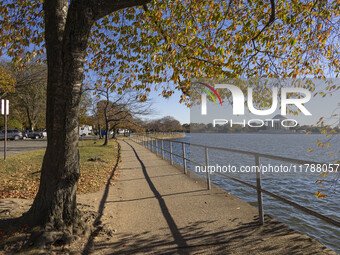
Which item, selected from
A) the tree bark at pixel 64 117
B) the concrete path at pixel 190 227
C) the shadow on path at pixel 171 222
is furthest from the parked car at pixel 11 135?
the tree bark at pixel 64 117

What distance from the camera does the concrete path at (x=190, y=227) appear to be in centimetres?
324

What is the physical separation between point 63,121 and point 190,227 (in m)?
2.49

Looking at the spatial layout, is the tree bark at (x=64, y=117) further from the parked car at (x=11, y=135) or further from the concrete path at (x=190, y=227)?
the parked car at (x=11, y=135)

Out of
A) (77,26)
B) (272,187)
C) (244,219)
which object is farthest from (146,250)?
(272,187)

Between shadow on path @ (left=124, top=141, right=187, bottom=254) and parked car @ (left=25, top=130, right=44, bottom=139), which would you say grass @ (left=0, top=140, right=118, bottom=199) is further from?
parked car @ (left=25, top=130, right=44, bottom=139)

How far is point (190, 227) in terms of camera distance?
3.93 m

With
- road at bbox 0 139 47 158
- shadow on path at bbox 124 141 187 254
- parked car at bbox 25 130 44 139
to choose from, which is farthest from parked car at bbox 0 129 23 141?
shadow on path at bbox 124 141 187 254

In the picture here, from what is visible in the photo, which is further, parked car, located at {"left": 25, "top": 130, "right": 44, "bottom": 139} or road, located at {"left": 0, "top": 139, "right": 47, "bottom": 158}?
parked car, located at {"left": 25, "top": 130, "right": 44, "bottom": 139}

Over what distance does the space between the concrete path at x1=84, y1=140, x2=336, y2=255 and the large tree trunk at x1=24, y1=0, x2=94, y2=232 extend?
80 cm

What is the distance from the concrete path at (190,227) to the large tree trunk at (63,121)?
798mm

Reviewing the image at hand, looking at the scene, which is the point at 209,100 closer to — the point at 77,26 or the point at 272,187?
the point at 272,187

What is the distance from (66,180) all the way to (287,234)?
127 inches

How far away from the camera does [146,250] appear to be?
128 inches

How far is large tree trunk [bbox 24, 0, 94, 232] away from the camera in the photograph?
11.9 ft
